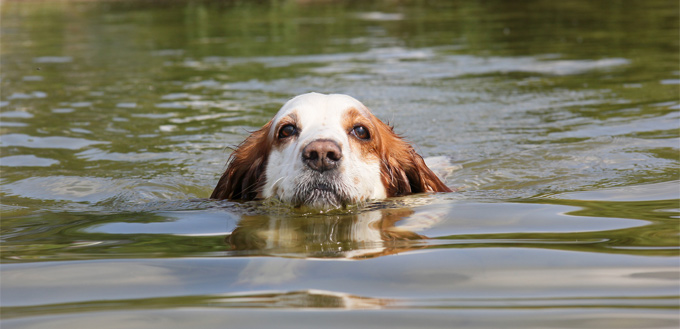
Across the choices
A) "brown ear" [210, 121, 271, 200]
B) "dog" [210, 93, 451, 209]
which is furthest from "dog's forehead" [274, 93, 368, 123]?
"brown ear" [210, 121, 271, 200]

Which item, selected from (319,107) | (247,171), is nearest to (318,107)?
(319,107)

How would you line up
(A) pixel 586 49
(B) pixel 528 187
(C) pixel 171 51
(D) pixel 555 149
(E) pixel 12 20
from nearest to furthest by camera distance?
1. (B) pixel 528 187
2. (D) pixel 555 149
3. (A) pixel 586 49
4. (C) pixel 171 51
5. (E) pixel 12 20

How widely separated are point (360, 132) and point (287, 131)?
1.29 ft

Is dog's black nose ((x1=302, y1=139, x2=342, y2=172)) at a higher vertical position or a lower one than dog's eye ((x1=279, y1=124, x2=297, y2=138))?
lower

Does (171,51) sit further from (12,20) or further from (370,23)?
(12,20)

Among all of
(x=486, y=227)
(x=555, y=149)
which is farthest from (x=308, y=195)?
(x=555, y=149)

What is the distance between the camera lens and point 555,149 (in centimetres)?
621

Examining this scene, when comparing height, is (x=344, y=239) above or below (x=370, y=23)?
below

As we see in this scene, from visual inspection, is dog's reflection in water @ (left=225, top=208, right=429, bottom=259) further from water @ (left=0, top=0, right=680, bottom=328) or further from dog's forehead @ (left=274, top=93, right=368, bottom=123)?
dog's forehead @ (left=274, top=93, right=368, bottom=123)

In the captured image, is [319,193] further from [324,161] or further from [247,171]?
[247,171]

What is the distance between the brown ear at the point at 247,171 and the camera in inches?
183

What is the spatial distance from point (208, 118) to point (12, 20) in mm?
16590

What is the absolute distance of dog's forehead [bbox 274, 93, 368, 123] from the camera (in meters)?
4.38

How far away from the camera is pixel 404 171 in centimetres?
492
